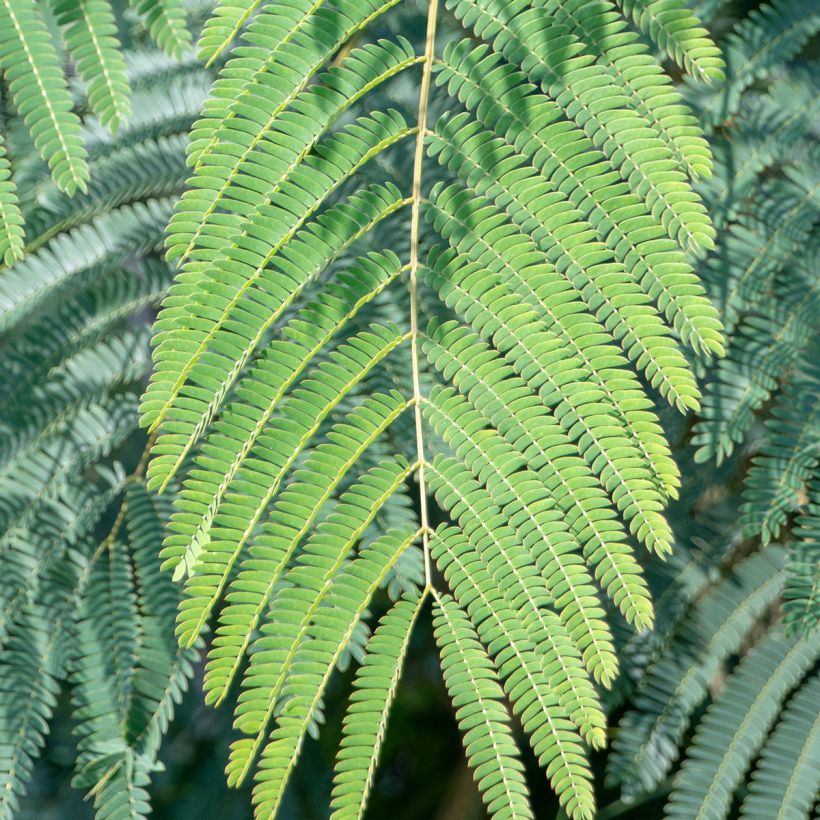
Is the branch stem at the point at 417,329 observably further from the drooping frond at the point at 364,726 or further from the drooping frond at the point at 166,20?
the drooping frond at the point at 166,20

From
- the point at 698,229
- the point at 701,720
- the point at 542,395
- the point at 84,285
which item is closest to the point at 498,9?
the point at 698,229

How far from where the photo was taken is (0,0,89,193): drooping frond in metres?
1.09

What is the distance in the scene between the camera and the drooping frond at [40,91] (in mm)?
1088

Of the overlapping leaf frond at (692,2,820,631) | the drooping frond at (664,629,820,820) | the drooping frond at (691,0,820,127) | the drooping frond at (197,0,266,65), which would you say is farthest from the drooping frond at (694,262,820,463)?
the drooping frond at (197,0,266,65)

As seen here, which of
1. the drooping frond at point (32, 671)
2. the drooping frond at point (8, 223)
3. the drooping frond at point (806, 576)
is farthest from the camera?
the drooping frond at point (32, 671)

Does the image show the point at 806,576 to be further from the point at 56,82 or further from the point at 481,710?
the point at 56,82

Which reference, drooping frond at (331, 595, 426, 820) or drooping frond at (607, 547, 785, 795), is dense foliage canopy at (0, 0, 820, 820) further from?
drooping frond at (607, 547, 785, 795)

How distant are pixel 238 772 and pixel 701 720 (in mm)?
993

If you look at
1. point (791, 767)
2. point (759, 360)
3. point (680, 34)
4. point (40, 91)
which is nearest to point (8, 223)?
point (40, 91)

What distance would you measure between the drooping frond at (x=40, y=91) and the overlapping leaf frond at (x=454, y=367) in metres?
0.18

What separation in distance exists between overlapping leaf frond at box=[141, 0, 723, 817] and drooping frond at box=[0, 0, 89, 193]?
18cm

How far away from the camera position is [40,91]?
110 cm

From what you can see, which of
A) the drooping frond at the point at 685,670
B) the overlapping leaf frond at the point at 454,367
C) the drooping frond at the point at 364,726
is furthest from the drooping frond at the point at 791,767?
the drooping frond at the point at 364,726

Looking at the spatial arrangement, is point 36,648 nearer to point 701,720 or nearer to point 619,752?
point 619,752
